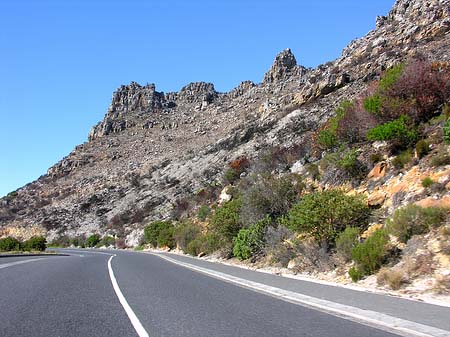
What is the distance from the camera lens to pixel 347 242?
16.2 meters

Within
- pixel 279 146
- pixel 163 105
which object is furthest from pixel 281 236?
pixel 163 105

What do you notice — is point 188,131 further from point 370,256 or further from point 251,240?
point 370,256

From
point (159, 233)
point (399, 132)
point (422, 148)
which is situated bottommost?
point (159, 233)

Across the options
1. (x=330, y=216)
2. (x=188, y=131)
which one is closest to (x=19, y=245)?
(x=330, y=216)

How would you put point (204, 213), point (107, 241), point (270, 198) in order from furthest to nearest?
1. point (107, 241)
2. point (204, 213)
3. point (270, 198)

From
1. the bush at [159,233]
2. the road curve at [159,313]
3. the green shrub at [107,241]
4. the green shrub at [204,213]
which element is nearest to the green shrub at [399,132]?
the road curve at [159,313]

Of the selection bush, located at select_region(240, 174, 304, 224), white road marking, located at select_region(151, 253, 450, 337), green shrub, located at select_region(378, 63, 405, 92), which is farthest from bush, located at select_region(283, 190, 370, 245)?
green shrub, located at select_region(378, 63, 405, 92)

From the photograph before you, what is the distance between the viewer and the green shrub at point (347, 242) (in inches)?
635

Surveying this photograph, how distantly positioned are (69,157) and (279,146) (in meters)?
61.8

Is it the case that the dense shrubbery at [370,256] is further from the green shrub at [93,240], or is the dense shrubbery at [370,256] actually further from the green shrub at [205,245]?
the green shrub at [93,240]

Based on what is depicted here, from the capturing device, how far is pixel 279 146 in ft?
145

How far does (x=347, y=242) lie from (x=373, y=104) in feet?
34.6

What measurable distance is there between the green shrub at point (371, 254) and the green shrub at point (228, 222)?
45.5ft

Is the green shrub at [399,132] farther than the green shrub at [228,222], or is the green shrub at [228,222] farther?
the green shrub at [228,222]
